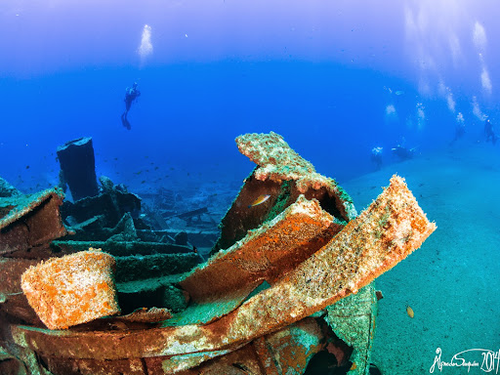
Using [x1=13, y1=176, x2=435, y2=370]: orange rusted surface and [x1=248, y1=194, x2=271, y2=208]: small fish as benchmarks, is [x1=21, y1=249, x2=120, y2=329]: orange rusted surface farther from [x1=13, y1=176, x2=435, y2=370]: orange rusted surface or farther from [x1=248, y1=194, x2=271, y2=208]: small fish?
[x1=248, y1=194, x2=271, y2=208]: small fish

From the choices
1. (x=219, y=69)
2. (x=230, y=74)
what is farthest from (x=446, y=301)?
(x=219, y=69)

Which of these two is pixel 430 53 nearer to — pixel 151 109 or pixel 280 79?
pixel 280 79

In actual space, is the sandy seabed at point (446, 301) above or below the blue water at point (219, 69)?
below

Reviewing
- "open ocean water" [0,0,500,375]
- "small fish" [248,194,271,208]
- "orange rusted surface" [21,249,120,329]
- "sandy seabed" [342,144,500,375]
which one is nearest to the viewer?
"orange rusted surface" [21,249,120,329]

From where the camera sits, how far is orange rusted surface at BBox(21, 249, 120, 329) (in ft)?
5.88

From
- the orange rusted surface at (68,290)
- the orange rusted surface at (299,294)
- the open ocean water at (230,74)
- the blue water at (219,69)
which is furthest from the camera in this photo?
the blue water at (219,69)

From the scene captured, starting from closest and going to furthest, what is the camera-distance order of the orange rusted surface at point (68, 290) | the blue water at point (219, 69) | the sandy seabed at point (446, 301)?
A: 1. the orange rusted surface at point (68, 290)
2. the sandy seabed at point (446, 301)
3. the blue water at point (219, 69)

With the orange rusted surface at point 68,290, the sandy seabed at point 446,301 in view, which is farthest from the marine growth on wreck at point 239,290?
the sandy seabed at point 446,301

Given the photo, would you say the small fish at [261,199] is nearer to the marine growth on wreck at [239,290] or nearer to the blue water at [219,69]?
the marine growth on wreck at [239,290]

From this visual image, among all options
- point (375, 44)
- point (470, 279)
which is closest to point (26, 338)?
point (470, 279)

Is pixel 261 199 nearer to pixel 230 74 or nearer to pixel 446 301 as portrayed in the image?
pixel 446 301

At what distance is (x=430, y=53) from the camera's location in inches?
4970

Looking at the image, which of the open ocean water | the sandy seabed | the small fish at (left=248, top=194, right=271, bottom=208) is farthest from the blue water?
the small fish at (left=248, top=194, right=271, bottom=208)

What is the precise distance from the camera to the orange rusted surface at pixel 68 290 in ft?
5.88
